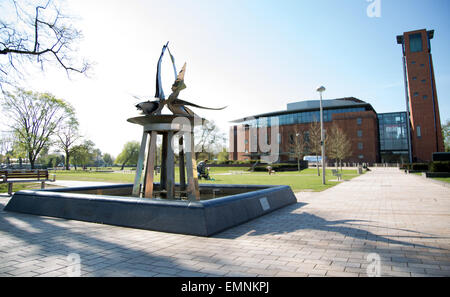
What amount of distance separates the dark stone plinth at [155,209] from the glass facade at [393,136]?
7435 centimetres

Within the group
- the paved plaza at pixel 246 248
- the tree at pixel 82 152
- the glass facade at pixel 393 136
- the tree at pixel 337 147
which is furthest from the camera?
the glass facade at pixel 393 136

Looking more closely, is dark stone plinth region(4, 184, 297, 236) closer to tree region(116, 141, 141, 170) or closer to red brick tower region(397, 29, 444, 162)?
red brick tower region(397, 29, 444, 162)

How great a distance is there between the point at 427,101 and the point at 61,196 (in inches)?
2792

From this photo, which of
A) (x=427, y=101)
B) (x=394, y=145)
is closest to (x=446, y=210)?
(x=427, y=101)

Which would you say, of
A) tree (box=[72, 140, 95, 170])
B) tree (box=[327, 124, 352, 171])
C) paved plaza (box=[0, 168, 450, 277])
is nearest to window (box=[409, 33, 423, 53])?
tree (box=[327, 124, 352, 171])

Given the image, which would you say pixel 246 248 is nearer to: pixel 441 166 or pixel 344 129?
pixel 441 166

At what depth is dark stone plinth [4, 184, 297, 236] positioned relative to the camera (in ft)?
19.5

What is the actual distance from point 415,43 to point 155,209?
7344 centimetres

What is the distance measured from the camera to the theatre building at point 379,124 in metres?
58.2

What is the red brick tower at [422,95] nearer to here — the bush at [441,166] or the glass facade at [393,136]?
the glass facade at [393,136]

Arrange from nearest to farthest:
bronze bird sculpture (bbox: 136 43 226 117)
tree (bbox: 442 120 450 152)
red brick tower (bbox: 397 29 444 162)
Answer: bronze bird sculpture (bbox: 136 43 226 117) < red brick tower (bbox: 397 29 444 162) < tree (bbox: 442 120 450 152)

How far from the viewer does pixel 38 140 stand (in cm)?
4088

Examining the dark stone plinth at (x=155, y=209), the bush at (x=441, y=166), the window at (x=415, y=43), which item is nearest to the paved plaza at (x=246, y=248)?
the dark stone plinth at (x=155, y=209)

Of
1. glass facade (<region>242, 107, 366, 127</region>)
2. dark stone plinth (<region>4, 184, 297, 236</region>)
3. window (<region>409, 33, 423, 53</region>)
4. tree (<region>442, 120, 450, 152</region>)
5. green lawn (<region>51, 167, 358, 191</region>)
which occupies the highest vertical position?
window (<region>409, 33, 423, 53</region>)
